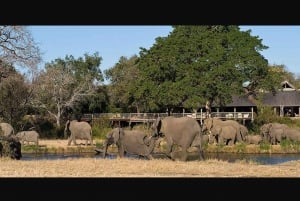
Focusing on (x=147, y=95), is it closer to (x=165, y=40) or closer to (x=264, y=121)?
(x=165, y=40)

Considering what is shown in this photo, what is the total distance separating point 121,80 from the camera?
7688cm

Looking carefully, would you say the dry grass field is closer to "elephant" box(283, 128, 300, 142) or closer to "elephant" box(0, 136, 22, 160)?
"elephant" box(0, 136, 22, 160)

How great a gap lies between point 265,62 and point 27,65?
31.1 meters

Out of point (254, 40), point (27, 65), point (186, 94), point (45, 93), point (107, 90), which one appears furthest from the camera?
point (107, 90)

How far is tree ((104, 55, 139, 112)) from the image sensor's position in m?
69.5

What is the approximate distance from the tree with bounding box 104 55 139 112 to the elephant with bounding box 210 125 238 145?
24396mm

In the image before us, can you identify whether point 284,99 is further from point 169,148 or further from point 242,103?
point 169,148

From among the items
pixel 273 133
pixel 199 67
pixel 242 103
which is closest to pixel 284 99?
pixel 242 103

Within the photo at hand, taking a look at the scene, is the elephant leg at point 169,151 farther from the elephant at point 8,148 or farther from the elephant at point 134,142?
the elephant at point 8,148

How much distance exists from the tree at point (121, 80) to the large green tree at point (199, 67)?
37.6 ft

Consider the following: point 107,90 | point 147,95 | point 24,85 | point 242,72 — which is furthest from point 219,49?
point 107,90

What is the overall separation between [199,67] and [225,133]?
1134cm

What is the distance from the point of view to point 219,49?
49.9 metres

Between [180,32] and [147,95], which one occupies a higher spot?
[180,32]
